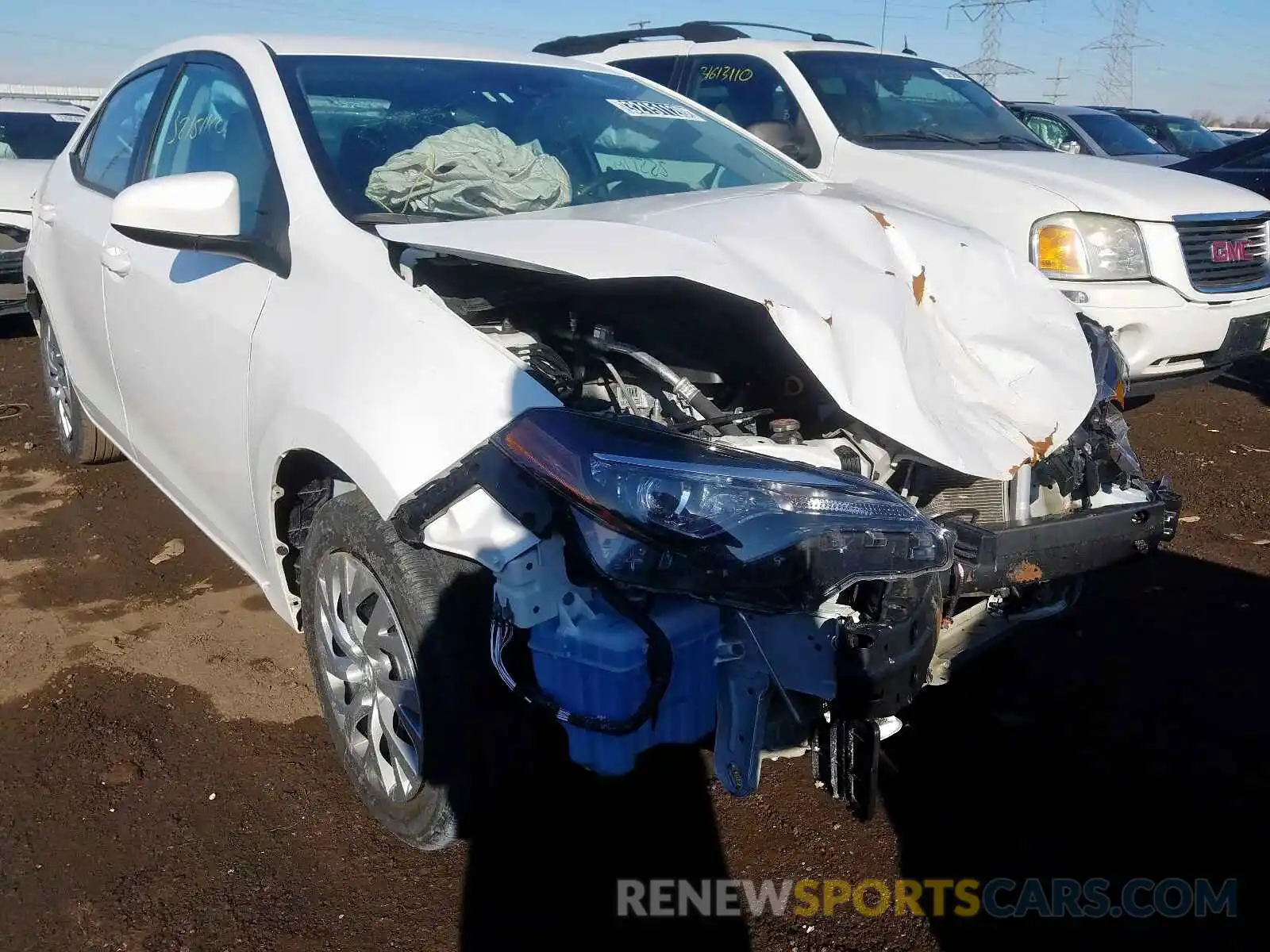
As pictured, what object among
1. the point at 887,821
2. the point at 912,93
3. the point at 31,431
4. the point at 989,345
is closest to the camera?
the point at 989,345

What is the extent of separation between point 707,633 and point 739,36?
583 centimetres

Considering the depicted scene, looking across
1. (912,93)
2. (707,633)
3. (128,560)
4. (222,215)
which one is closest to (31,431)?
(128,560)

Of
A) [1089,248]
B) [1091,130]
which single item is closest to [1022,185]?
[1089,248]

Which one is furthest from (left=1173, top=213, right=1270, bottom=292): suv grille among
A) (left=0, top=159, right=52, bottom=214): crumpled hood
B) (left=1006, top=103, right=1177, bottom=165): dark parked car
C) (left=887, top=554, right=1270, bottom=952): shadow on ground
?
(left=0, top=159, right=52, bottom=214): crumpled hood

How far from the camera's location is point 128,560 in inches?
162

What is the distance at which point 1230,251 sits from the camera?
5516mm

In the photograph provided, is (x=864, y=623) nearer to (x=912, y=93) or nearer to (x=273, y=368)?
(x=273, y=368)

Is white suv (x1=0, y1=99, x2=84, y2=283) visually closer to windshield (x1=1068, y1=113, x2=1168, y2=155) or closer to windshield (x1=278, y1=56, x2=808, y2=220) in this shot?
windshield (x1=278, y1=56, x2=808, y2=220)

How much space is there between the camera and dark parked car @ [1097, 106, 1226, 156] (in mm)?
13016

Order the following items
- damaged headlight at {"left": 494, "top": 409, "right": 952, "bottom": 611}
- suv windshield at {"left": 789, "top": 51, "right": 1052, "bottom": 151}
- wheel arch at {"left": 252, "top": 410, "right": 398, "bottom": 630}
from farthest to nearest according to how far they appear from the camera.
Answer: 1. suv windshield at {"left": 789, "top": 51, "right": 1052, "bottom": 151}
2. wheel arch at {"left": 252, "top": 410, "right": 398, "bottom": 630}
3. damaged headlight at {"left": 494, "top": 409, "right": 952, "bottom": 611}

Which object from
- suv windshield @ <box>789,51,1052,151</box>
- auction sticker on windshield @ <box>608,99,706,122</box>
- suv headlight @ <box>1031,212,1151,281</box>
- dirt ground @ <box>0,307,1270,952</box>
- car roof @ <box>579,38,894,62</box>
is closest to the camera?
dirt ground @ <box>0,307,1270,952</box>

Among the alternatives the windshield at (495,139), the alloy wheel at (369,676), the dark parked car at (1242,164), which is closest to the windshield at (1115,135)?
the dark parked car at (1242,164)

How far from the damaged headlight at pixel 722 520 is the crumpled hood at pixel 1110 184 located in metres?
3.99

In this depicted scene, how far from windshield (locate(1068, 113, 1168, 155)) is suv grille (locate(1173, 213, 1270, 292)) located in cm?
616
